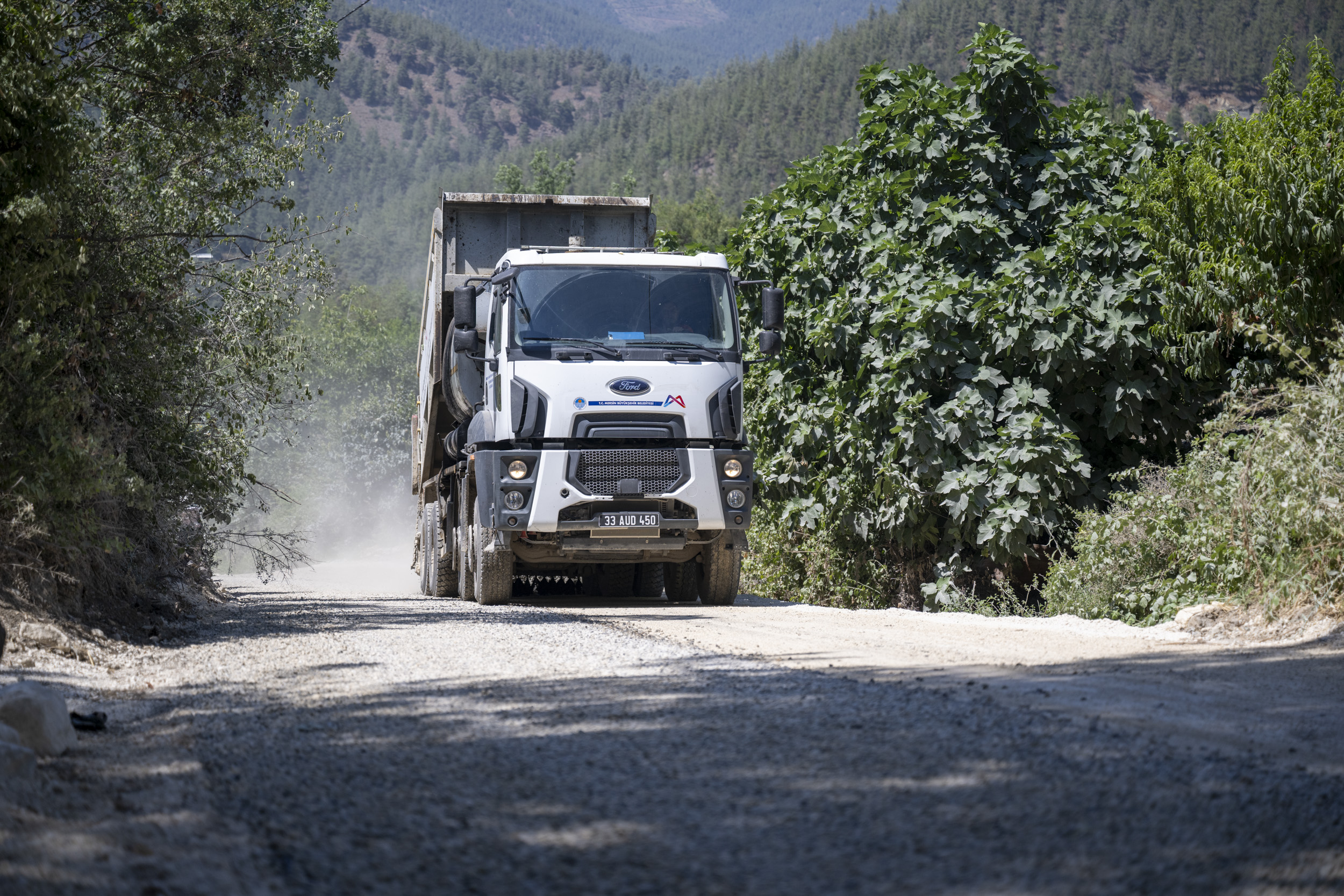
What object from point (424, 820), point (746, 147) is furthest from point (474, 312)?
point (746, 147)

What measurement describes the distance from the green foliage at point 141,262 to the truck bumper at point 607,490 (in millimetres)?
2581

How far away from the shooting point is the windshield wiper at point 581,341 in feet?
37.0

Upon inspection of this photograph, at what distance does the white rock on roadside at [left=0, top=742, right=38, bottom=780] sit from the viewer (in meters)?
3.79

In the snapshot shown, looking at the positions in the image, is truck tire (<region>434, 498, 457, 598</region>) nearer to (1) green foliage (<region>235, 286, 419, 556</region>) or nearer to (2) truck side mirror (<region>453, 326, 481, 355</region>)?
(2) truck side mirror (<region>453, 326, 481, 355</region>)

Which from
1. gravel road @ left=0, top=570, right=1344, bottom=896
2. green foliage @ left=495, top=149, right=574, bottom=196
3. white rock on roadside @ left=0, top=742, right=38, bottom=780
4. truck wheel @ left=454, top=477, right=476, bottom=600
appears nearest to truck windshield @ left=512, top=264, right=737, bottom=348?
truck wheel @ left=454, top=477, right=476, bottom=600

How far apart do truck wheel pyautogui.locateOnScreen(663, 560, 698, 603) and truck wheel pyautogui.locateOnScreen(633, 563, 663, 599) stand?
460 mm

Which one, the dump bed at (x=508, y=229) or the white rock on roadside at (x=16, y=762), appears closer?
the white rock on roadside at (x=16, y=762)

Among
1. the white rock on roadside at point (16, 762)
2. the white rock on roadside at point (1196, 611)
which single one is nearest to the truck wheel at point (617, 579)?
the white rock on roadside at point (1196, 611)

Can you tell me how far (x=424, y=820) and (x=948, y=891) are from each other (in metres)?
1.47

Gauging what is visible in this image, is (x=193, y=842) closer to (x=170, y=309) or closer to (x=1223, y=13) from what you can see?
(x=170, y=309)

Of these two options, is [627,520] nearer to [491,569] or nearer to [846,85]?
[491,569]

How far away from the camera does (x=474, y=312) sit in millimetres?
12125

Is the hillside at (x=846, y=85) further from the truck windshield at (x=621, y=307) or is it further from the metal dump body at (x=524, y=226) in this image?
the truck windshield at (x=621, y=307)

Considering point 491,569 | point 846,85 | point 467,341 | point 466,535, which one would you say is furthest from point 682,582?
point 846,85
